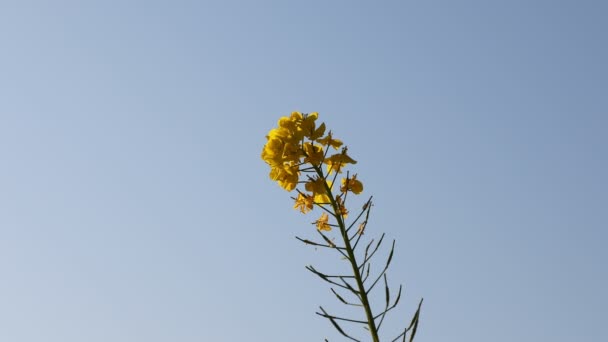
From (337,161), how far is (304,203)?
506 mm

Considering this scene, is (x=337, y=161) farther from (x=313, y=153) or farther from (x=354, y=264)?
(x=354, y=264)

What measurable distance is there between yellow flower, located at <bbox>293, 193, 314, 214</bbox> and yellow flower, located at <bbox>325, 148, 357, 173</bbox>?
351 millimetres

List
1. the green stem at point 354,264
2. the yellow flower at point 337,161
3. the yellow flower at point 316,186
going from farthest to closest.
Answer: the yellow flower at point 337,161, the yellow flower at point 316,186, the green stem at point 354,264

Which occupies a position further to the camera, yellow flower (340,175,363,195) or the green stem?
yellow flower (340,175,363,195)

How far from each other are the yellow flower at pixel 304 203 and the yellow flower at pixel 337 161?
0.35 meters

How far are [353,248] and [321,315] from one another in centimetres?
64

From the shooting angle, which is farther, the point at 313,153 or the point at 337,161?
the point at 337,161

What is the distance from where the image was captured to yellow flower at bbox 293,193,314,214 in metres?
5.79

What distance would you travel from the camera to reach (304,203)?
5.84m

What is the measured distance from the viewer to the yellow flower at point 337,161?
5.90 meters

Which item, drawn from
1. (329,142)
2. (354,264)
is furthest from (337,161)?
(354,264)

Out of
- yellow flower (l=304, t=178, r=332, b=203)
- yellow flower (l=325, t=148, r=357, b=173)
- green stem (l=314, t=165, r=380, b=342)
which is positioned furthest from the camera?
yellow flower (l=325, t=148, r=357, b=173)

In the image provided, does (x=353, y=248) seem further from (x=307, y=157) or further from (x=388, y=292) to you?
(x=307, y=157)

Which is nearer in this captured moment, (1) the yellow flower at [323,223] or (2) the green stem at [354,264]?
(2) the green stem at [354,264]
